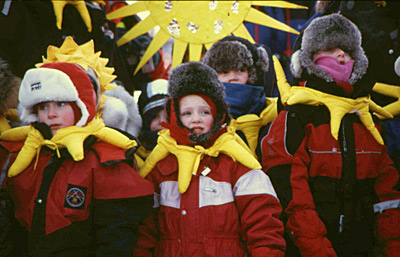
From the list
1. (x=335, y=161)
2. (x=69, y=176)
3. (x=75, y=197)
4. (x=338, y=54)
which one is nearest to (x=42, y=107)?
(x=69, y=176)

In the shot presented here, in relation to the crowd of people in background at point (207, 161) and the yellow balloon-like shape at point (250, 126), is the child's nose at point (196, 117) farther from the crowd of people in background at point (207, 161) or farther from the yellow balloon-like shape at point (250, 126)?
the yellow balloon-like shape at point (250, 126)

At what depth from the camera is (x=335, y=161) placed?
2.22 meters

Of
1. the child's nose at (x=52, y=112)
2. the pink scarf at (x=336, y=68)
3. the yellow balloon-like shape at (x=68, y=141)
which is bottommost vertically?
the yellow balloon-like shape at (x=68, y=141)

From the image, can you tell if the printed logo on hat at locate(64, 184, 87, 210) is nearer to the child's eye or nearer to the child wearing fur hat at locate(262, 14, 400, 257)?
the child's eye

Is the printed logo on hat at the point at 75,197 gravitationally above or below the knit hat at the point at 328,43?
below

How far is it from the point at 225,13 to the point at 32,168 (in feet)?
7.50

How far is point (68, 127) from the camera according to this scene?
199 centimetres

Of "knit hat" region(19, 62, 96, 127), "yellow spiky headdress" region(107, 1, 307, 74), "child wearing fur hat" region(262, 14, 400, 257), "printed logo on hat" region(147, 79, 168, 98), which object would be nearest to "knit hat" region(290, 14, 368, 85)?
"child wearing fur hat" region(262, 14, 400, 257)

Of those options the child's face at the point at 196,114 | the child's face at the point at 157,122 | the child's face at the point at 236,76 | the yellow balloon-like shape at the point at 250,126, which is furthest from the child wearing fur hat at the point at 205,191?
the child's face at the point at 157,122

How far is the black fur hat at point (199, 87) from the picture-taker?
2250 millimetres

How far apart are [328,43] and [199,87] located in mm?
937

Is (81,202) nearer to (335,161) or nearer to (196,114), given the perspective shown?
(196,114)

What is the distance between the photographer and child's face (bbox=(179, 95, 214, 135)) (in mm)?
2174

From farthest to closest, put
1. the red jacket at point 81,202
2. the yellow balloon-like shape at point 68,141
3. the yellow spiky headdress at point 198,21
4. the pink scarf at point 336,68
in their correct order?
the yellow spiky headdress at point 198,21, the pink scarf at point 336,68, the yellow balloon-like shape at point 68,141, the red jacket at point 81,202
